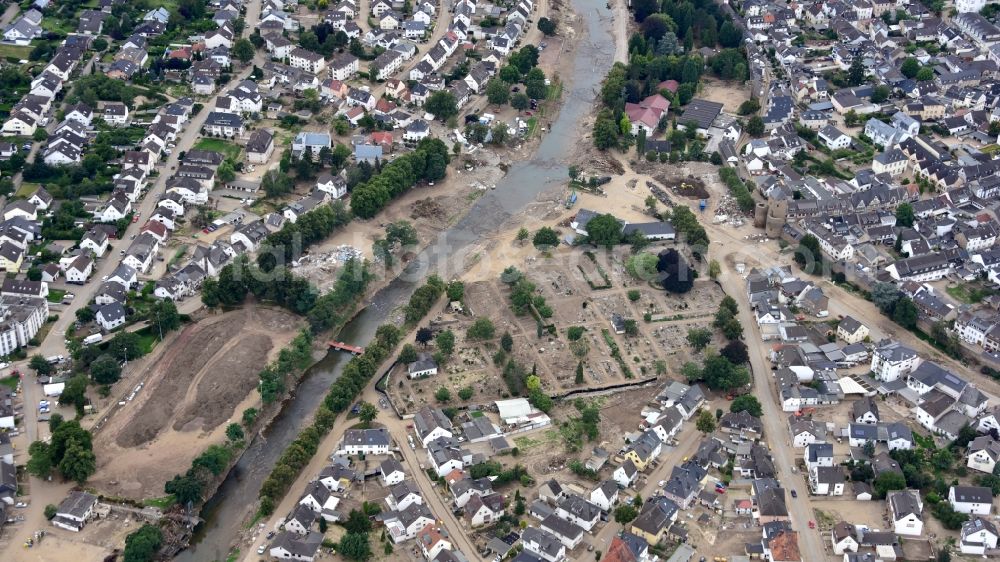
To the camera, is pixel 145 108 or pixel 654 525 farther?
pixel 145 108

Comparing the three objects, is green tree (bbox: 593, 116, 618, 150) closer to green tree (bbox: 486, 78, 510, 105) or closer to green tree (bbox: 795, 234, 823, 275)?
green tree (bbox: 486, 78, 510, 105)

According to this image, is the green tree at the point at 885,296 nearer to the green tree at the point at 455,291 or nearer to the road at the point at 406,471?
the green tree at the point at 455,291

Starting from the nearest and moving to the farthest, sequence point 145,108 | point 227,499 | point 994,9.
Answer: point 227,499
point 145,108
point 994,9

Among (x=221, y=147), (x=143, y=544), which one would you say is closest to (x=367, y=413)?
(x=143, y=544)

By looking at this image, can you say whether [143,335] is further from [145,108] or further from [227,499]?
[145,108]

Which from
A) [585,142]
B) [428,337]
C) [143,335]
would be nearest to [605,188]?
[585,142]

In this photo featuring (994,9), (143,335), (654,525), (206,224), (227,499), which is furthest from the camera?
(994,9)
